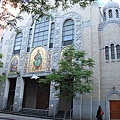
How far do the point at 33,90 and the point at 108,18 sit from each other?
1528cm

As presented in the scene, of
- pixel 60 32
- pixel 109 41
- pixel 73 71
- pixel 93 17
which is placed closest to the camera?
pixel 73 71

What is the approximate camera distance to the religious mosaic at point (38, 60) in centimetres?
1951

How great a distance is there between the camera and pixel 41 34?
852 inches

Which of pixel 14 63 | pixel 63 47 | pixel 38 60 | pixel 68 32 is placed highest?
pixel 68 32

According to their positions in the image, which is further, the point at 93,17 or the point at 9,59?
the point at 9,59

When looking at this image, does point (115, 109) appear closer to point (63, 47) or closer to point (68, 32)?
point (63, 47)

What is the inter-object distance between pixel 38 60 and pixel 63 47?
386cm

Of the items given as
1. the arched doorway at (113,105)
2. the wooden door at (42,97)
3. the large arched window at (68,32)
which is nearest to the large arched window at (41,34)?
the large arched window at (68,32)

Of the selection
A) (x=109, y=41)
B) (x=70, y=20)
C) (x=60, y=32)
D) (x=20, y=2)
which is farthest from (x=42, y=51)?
(x=20, y=2)

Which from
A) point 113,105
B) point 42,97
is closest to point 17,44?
point 42,97

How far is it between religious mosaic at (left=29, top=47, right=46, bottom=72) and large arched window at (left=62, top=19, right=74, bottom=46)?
3.20 metres

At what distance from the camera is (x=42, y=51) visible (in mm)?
20250

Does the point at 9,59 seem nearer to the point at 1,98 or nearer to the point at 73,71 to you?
the point at 1,98

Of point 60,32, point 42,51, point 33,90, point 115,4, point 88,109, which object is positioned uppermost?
point 115,4
